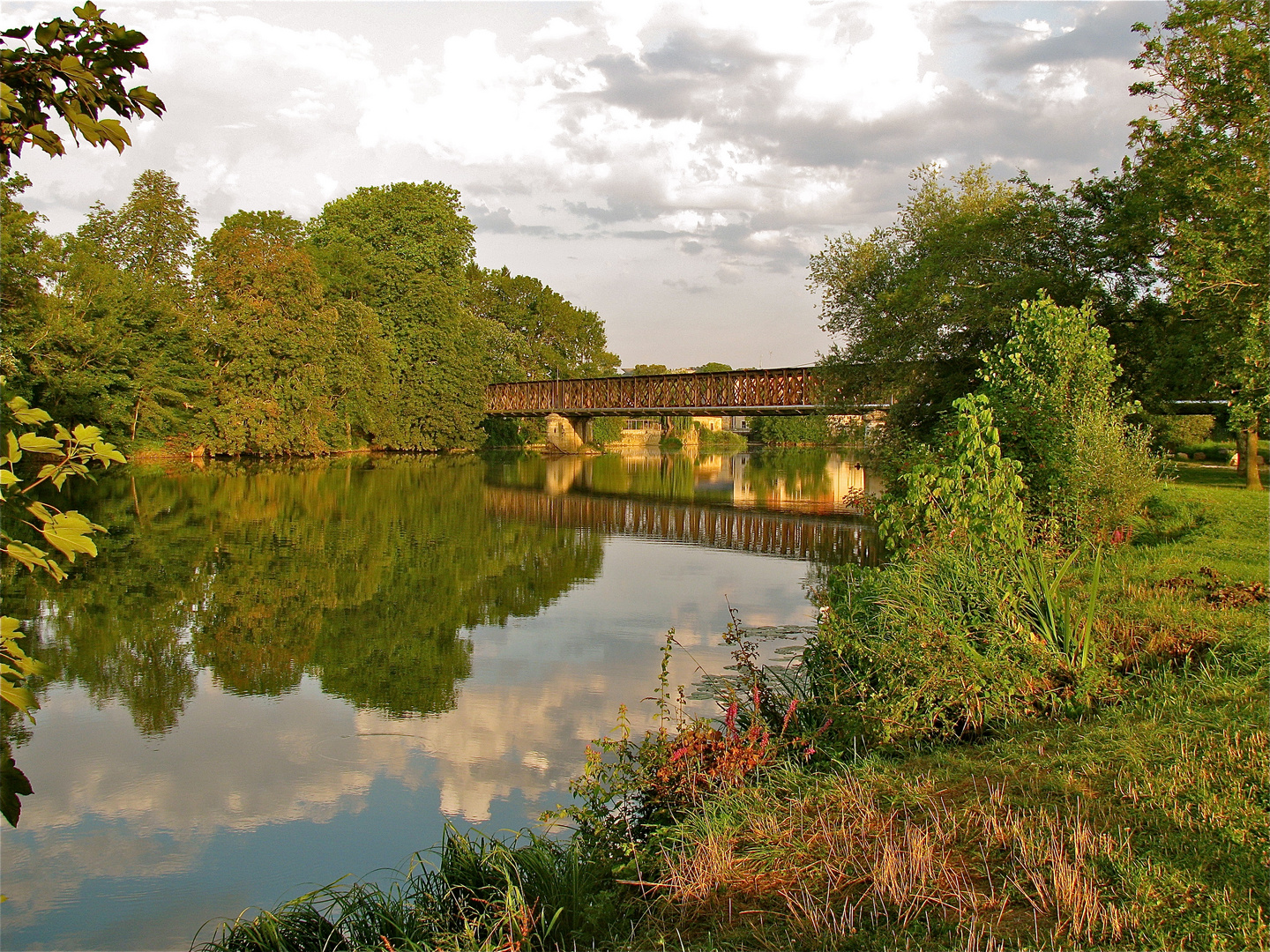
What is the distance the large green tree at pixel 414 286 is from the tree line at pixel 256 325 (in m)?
0.10

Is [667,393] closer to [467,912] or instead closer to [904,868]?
[467,912]

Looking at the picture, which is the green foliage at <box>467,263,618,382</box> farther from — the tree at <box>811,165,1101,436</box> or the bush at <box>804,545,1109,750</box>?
the bush at <box>804,545,1109,750</box>

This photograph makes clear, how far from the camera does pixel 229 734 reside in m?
8.99

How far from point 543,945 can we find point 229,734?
586cm

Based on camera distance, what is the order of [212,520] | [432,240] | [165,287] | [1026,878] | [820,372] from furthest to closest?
1. [432,240]
2. [165,287]
3. [820,372]
4. [212,520]
5. [1026,878]

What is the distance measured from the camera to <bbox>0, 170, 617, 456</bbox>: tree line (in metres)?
34.7

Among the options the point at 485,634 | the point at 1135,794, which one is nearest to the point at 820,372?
the point at 485,634

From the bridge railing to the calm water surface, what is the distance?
2195 centimetres

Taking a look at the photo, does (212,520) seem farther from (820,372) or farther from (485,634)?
(820,372)

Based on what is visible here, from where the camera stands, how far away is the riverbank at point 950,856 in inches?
155

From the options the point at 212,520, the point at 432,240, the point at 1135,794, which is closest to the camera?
the point at 1135,794

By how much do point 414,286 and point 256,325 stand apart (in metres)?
13.6

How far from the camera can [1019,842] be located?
4492mm

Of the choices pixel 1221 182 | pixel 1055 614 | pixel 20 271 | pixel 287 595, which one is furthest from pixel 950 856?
pixel 20 271
